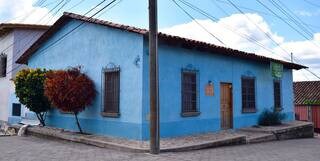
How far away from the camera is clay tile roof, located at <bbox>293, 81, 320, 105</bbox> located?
28719mm

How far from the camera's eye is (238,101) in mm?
A: 15109

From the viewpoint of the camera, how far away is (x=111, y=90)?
12211 millimetres

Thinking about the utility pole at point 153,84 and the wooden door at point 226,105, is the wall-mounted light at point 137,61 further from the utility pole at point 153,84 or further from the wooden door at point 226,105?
the wooden door at point 226,105

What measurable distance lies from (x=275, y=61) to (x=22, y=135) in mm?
11723

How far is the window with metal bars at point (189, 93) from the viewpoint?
12492 mm

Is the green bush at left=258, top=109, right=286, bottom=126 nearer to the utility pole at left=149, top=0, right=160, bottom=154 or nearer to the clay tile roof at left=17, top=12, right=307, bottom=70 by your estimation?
the clay tile roof at left=17, top=12, right=307, bottom=70

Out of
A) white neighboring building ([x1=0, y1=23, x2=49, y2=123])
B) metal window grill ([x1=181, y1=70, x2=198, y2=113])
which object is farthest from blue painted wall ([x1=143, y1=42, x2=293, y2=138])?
white neighboring building ([x1=0, y1=23, x2=49, y2=123])

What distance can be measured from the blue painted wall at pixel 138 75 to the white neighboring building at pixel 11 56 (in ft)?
13.8

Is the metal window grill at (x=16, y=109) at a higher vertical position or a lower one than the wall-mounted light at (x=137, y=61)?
lower

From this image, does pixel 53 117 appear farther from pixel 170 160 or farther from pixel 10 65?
pixel 170 160

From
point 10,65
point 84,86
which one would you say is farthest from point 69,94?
point 10,65

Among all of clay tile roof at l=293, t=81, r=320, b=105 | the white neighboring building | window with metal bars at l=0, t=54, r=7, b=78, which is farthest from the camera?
clay tile roof at l=293, t=81, r=320, b=105

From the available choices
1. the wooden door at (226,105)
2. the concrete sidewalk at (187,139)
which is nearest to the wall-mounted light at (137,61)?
the concrete sidewalk at (187,139)

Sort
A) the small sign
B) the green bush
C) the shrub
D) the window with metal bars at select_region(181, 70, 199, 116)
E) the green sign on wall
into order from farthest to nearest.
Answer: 1. the green sign on wall
2. the green bush
3. the shrub
4. the small sign
5. the window with metal bars at select_region(181, 70, 199, 116)
